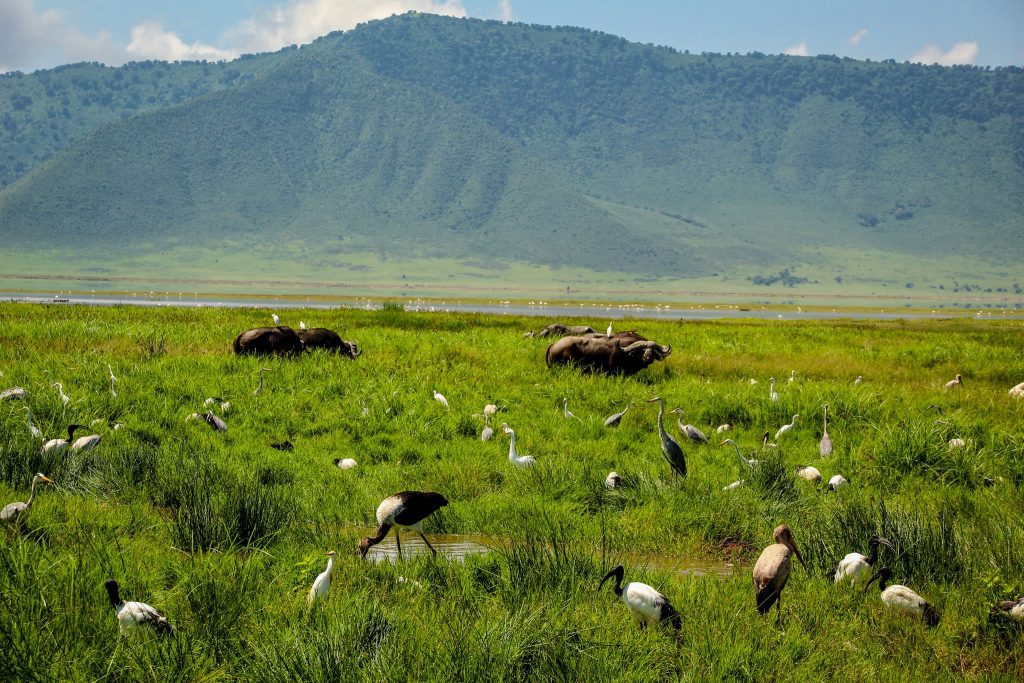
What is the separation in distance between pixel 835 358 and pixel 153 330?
15.0 m

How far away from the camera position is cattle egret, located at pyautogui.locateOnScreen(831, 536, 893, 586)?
23.1 feet

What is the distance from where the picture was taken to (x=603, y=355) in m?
17.5

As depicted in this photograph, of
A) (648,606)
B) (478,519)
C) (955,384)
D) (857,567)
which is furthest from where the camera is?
(955,384)

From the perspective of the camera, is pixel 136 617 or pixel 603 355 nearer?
pixel 136 617

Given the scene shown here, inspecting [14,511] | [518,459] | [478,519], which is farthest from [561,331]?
[14,511]

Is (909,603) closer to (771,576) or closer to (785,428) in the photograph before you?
(771,576)

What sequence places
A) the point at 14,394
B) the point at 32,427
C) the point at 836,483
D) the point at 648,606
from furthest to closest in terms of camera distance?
1. the point at 14,394
2. the point at 836,483
3. the point at 32,427
4. the point at 648,606

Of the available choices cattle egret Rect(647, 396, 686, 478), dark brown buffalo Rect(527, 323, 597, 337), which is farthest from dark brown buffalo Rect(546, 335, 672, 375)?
cattle egret Rect(647, 396, 686, 478)

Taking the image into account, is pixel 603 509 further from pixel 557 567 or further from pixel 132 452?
pixel 132 452

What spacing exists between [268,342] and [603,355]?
6.05 meters

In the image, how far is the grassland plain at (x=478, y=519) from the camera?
18.0 ft

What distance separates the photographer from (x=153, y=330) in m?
20.5

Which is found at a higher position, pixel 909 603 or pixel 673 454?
pixel 673 454

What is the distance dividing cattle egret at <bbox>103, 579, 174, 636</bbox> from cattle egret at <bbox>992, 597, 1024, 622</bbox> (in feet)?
17.3
